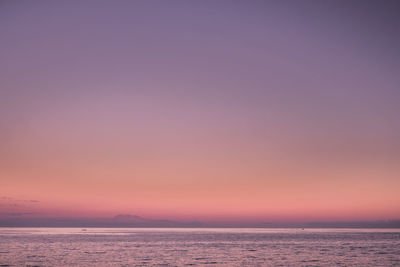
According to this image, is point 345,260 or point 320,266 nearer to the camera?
point 320,266

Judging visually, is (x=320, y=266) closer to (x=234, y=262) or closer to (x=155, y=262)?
(x=234, y=262)

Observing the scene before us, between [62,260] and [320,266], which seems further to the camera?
[62,260]

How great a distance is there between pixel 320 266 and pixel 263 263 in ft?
28.4

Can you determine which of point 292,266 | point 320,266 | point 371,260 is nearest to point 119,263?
point 292,266

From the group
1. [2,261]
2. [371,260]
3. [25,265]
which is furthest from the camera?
[371,260]

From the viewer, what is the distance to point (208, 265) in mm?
55344

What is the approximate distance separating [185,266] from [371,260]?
32.9 metres

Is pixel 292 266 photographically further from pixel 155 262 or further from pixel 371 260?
pixel 155 262

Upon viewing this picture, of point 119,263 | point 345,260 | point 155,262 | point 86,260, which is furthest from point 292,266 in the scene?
point 86,260

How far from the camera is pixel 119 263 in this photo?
57.3 metres

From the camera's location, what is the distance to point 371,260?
6212 cm

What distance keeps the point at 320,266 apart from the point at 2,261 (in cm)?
4970

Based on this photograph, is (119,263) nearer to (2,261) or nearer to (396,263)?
(2,261)

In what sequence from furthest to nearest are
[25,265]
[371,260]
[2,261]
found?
1. [371,260]
2. [2,261]
3. [25,265]
